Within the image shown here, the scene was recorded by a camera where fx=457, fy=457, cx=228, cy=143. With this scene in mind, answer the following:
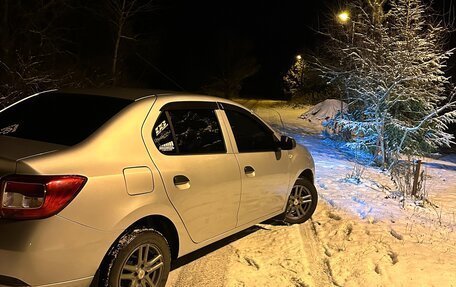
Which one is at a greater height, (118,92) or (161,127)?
(118,92)

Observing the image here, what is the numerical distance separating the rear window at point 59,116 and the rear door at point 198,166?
441 mm

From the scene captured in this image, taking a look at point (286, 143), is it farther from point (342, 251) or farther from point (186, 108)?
point (186, 108)

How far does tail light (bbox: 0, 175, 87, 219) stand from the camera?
2.78 metres

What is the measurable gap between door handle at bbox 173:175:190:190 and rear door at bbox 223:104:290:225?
2.73ft

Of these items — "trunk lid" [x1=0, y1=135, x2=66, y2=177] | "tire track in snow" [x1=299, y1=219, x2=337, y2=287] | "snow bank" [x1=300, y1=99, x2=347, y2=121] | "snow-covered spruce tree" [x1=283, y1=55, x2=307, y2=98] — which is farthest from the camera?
"snow-covered spruce tree" [x1=283, y1=55, x2=307, y2=98]

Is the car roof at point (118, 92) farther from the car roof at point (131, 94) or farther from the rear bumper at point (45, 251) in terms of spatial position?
the rear bumper at point (45, 251)

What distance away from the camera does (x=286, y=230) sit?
5602mm

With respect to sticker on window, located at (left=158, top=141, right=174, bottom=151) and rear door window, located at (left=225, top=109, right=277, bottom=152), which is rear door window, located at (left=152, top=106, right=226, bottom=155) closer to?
sticker on window, located at (left=158, top=141, right=174, bottom=151)

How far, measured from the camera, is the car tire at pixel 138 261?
126 inches

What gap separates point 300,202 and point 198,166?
7.81 ft

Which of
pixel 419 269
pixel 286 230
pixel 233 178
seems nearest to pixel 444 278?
pixel 419 269

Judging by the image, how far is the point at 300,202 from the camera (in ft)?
19.2

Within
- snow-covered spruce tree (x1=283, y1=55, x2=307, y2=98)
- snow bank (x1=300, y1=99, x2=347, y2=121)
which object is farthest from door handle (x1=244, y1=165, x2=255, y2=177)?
snow-covered spruce tree (x1=283, y1=55, x2=307, y2=98)

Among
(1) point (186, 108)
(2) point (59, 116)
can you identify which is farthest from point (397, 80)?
(2) point (59, 116)
